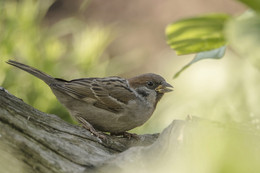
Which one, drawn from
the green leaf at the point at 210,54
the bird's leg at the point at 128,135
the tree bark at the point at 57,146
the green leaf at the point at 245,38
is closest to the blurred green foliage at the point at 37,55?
the bird's leg at the point at 128,135

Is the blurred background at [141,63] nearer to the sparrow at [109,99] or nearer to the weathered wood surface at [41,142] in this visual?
the sparrow at [109,99]

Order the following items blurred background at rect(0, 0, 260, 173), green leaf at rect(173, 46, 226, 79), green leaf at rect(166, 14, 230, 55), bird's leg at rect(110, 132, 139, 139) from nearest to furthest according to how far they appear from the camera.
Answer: blurred background at rect(0, 0, 260, 173) < green leaf at rect(166, 14, 230, 55) < green leaf at rect(173, 46, 226, 79) < bird's leg at rect(110, 132, 139, 139)

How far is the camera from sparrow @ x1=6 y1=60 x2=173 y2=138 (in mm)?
2104

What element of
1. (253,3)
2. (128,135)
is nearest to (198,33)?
(253,3)

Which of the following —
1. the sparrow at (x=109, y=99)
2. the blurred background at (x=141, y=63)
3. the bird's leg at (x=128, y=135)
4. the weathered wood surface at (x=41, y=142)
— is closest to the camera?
the blurred background at (x=141, y=63)

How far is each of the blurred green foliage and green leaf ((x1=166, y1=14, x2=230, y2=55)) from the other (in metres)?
2.30

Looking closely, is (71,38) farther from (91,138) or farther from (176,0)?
(91,138)

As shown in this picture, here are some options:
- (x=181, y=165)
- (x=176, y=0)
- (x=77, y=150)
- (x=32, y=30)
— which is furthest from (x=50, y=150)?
(x=176, y=0)

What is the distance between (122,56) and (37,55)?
1.14 meters

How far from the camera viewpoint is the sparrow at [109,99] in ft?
6.90

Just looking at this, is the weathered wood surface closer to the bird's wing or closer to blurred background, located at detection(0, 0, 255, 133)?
blurred background, located at detection(0, 0, 255, 133)

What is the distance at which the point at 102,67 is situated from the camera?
3.34m

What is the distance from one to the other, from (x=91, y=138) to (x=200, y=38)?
3.70 ft

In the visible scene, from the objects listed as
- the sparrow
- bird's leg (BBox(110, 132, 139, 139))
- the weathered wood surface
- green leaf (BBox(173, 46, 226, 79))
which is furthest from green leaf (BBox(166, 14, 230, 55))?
the sparrow
